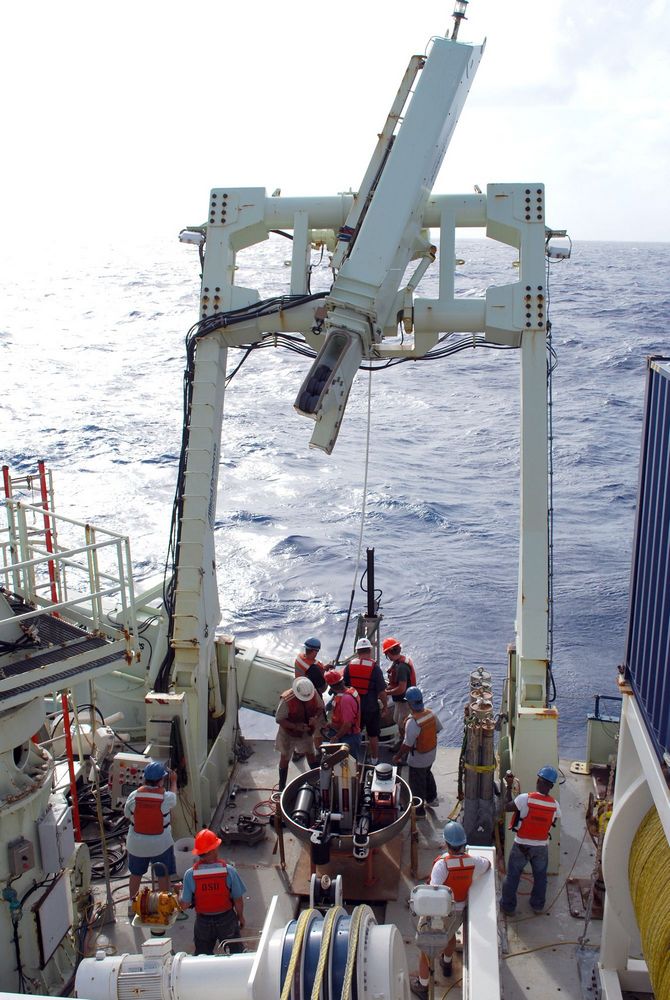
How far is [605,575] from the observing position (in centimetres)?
2262

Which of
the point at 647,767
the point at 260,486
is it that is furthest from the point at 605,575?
the point at 647,767

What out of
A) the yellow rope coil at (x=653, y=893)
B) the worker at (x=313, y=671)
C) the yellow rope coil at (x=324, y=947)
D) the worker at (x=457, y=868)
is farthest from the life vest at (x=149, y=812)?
the yellow rope coil at (x=653, y=893)

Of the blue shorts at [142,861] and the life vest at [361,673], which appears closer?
the blue shorts at [142,861]

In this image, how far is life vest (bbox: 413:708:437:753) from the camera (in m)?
10.5

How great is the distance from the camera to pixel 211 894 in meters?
8.08

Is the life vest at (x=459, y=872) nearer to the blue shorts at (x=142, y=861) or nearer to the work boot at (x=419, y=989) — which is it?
the work boot at (x=419, y=989)

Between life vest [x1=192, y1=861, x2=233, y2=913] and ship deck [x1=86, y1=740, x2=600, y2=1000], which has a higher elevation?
life vest [x1=192, y1=861, x2=233, y2=913]

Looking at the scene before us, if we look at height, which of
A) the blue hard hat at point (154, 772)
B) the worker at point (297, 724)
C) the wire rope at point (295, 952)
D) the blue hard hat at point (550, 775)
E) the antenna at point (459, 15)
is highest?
the antenna at point (459, 15)

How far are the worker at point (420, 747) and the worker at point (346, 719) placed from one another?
504 mm

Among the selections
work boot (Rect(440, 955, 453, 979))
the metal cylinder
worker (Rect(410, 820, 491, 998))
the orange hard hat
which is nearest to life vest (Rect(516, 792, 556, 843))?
work boot (Rect(440, 955, 453, 979))

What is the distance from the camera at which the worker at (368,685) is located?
11156mm

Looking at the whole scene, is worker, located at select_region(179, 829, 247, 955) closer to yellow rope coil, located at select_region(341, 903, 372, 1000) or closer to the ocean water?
yellow rope coil, located at select_region(341, 903, 372, 1000)

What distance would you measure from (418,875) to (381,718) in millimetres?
2261

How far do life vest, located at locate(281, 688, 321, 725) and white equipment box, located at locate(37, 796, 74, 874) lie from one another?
2909mm
